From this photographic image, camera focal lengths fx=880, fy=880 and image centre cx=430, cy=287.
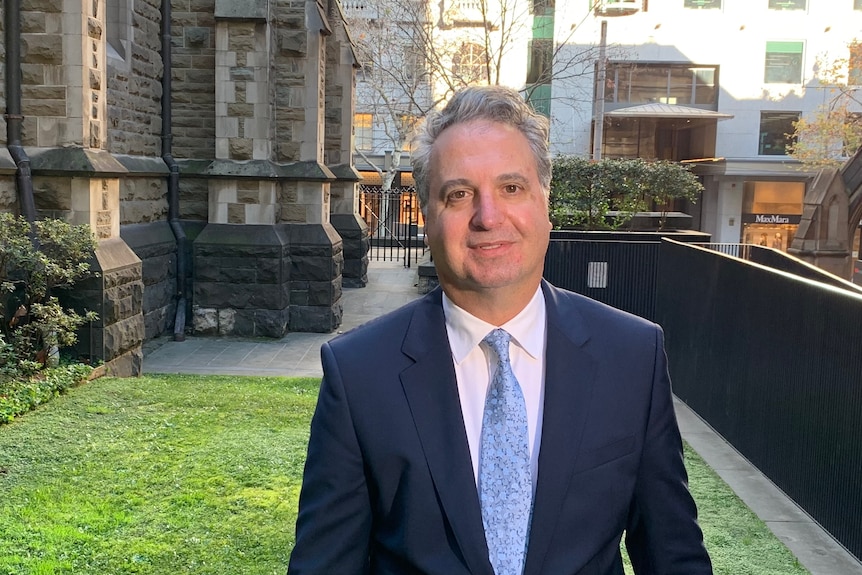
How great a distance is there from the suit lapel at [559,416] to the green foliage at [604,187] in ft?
45.8

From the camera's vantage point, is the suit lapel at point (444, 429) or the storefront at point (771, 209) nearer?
the suit lapel at point (444, 429)

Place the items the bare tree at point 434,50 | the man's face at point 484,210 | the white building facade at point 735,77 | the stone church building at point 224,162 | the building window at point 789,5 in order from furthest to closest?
1. the building window at point 789,5
2. the white building facade at point 735,77
3. the bare tree at point 434,50
4. the stone church building at point 224,162
5. the man's face at point 484,210

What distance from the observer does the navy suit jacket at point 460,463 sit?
1792mm

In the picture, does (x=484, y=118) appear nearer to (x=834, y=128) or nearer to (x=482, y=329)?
(x=482, y=329)

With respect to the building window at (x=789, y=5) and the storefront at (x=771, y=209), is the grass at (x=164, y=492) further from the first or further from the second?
the building window at (x=789, y=5)

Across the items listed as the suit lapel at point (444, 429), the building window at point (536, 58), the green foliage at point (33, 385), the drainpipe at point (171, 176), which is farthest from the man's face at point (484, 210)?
the building window at point (536, 58)

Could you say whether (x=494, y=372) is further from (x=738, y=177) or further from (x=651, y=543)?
(x=738, y=177)

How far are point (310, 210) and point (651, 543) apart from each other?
39.4 ft

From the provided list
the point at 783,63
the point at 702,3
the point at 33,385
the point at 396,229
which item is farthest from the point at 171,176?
the point at 783,63

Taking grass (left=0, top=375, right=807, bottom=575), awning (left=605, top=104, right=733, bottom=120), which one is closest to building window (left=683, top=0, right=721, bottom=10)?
awning (left=605, top=104, right=733, bottom=120)

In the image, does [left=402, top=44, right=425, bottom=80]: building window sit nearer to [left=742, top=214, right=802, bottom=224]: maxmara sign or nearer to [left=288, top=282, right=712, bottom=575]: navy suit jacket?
[left=742, top=214, right=802, bottom=224]: maxmara sign

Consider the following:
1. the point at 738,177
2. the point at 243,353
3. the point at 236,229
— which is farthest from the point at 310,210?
the point at 738,177

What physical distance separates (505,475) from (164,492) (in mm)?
4102

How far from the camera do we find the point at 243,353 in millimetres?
11805
